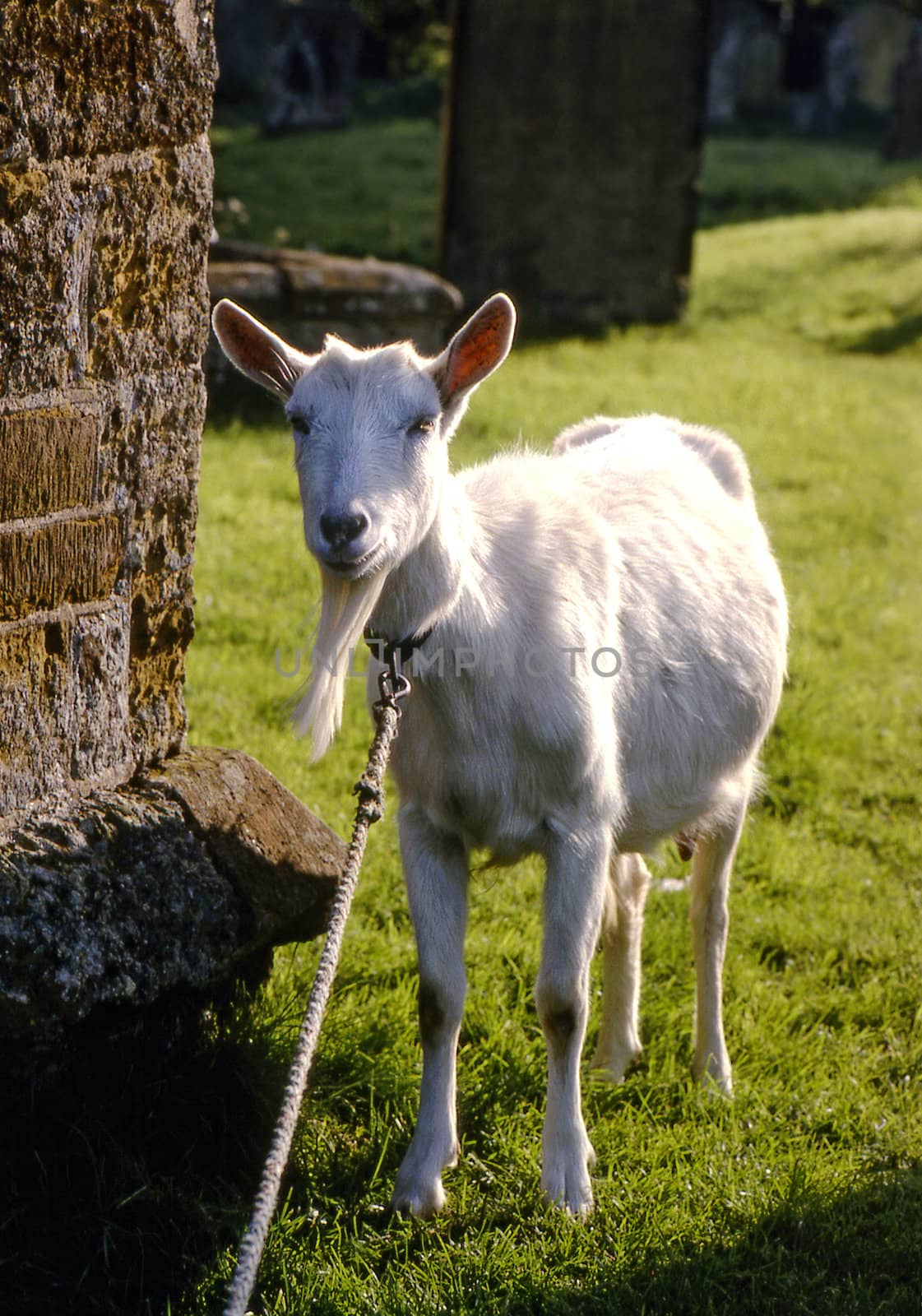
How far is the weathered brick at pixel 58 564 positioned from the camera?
9.09 ft

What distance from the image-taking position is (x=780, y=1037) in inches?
153

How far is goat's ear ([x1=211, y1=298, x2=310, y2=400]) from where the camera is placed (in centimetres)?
299

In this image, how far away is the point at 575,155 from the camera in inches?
486

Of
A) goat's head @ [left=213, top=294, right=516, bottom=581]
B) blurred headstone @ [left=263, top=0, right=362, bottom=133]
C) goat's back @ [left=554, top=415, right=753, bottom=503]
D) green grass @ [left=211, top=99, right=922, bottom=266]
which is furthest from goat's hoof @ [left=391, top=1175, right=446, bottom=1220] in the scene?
blurred headstone @ [left=263, top=0, right=362, bottom=133]

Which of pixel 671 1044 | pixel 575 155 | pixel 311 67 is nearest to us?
pixel 671 1044

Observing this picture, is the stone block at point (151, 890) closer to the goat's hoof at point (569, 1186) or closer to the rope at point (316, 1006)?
the rope at point (316, 1006)

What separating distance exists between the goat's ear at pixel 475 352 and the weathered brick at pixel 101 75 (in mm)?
699

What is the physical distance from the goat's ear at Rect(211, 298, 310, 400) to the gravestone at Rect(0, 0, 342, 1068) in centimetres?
8

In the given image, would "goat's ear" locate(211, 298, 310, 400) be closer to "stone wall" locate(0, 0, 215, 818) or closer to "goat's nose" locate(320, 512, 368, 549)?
"stone wall" locate(0, 0, 215, 818)

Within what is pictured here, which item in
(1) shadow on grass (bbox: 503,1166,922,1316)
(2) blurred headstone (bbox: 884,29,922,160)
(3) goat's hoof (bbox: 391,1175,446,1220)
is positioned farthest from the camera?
(2) blurred headstone (bbox: 884,29,922,160)

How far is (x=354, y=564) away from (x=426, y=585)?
313mm

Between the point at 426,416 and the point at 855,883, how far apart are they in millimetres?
2493

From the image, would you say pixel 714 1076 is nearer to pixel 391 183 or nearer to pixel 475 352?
pixel 475 352

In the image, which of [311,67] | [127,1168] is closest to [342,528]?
[127,1168]
